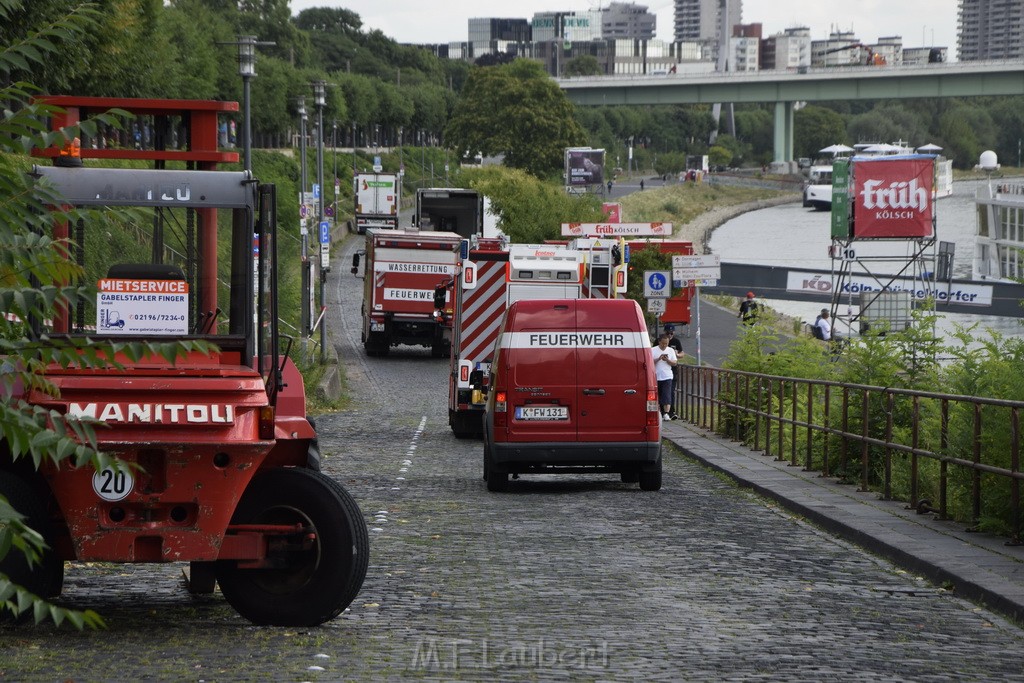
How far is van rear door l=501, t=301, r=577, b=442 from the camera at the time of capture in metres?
16.9

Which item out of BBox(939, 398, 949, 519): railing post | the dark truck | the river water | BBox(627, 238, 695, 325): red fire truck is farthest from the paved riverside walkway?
the river water

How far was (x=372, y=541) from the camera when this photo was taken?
12.2 meters

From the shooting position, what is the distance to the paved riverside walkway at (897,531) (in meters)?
9.95

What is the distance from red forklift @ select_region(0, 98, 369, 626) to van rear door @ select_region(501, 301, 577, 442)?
26.4 feet

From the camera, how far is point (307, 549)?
8117 mm

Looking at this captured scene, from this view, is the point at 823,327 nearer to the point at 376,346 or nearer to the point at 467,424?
the point at 376,346

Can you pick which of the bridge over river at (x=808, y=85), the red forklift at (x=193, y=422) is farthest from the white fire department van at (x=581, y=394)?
the bridge over river at (x=808, y=85)

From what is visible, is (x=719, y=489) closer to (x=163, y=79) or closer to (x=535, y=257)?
(x=535, y=257)

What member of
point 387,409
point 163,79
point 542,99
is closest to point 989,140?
point 542,99

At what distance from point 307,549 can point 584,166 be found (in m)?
92.2

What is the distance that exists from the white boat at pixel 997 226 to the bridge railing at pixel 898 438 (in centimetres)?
5270

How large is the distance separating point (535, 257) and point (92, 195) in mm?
18997

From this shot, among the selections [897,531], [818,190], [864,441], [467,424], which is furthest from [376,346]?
[818,190]

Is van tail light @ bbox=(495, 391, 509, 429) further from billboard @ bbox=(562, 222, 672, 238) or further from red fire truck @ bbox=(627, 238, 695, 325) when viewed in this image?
red fire truck @ bbox=(627, 238, 695, 325)
